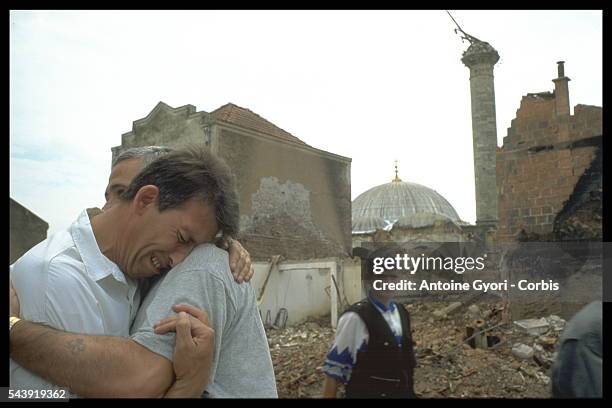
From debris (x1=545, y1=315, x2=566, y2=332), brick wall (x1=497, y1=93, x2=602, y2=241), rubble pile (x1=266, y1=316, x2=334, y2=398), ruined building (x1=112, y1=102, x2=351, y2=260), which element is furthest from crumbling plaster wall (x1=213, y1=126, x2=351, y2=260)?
debris (x1=545, y1=315, x2=566, y2=332)

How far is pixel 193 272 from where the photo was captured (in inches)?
51.3

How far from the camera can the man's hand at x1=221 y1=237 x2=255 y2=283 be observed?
138cm

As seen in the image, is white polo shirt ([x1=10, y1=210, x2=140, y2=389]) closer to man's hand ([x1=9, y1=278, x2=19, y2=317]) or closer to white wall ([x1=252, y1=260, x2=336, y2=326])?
man's hand ([x1=9, y1=278, x2=19, y2=317])

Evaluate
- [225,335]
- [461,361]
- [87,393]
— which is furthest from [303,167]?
[87,393]

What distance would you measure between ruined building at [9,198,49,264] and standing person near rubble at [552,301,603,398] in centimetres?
268

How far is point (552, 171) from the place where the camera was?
2.60 meters

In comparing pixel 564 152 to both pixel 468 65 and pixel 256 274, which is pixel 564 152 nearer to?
pixel 468 65

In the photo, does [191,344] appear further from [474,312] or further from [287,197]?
[287,197]

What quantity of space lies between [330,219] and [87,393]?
5.82 feet

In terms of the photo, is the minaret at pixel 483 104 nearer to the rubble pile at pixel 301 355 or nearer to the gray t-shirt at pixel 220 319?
the rubble pile at pixel 301 355

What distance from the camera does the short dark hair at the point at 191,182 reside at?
1.38 meters

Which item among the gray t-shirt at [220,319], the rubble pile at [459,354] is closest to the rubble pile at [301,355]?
the rubble pile at [459,354]

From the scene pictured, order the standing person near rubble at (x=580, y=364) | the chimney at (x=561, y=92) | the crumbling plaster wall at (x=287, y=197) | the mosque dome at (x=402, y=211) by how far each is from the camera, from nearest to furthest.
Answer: the standing person near rubble at (x=580, y=364) → the chimney at (x=561, y=92) → the crumbling plaster wall at (x=287, y=197) → the mosque dome at (x=402, y=211)

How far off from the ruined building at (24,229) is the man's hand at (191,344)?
1.98m
